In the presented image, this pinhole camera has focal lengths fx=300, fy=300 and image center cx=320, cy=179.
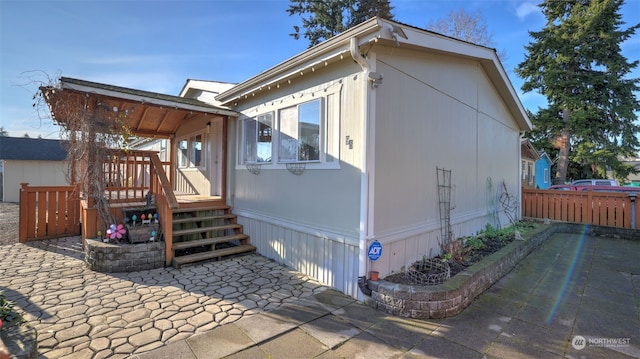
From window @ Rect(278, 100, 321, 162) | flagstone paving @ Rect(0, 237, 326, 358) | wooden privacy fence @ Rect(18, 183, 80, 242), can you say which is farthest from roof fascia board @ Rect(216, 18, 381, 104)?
wooden privacy fence @ Rect(18, 183, 80, 242)

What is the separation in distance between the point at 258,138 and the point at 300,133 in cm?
140

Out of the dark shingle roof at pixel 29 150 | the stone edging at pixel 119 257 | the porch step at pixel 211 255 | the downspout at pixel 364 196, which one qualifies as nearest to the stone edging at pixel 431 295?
the downspout at pixel 364 196

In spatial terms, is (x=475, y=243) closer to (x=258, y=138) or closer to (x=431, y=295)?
(x=431, y=295)

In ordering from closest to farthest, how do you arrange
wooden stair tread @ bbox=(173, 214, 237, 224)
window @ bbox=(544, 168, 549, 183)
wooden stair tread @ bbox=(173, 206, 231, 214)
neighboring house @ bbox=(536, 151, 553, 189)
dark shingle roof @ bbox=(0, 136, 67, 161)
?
wooden stair tread @ bbox=(173, 214, 237, 224), wooden stair tread @ bbox=(173, 206, 231, 214), dark shingle roof @ bbox=(0, 136, 67, 161), neighboring house @ bbox=(536, 151, 553, 189), window @ bbox=(544, 168, 549, 183)

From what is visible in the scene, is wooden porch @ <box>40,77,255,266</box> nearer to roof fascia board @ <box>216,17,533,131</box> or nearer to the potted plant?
roof fascia board @ <box>216,17,533,131</box>

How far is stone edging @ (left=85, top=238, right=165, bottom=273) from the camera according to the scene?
4754mm

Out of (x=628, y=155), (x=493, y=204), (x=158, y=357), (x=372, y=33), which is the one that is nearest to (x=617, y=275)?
(x=493, y=204)

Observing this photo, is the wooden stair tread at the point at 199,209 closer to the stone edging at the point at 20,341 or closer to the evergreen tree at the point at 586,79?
the stone edging at the point at 20,341

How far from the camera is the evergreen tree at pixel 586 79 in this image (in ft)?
50.2

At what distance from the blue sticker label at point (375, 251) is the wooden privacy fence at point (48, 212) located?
247 inches

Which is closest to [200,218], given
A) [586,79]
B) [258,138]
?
[258,138]

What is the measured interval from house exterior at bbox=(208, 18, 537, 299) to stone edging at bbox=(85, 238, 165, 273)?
6.18 ft

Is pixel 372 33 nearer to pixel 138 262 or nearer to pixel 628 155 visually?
pixel 138 262

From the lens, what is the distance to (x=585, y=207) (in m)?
8.72
